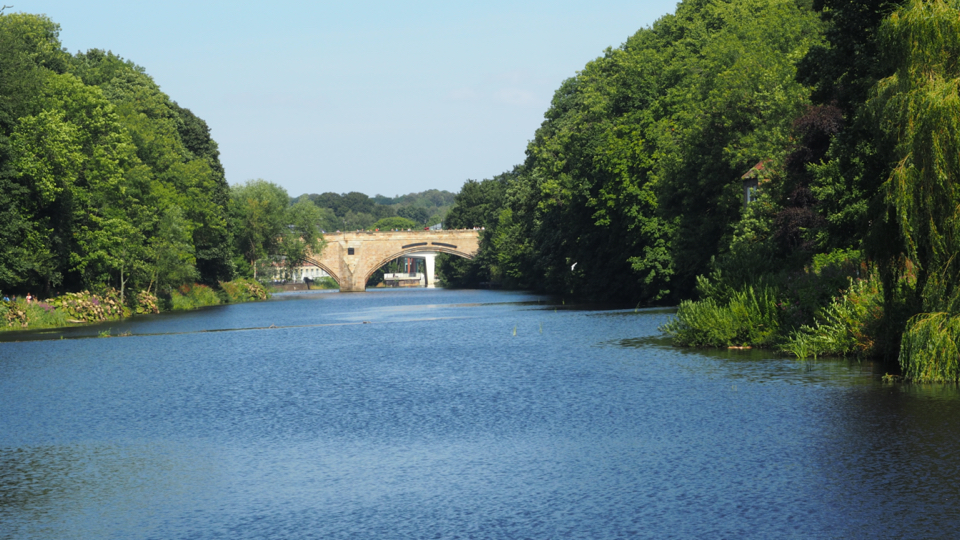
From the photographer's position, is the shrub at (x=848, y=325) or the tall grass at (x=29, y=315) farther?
the tall grass at (x=29, y=315)

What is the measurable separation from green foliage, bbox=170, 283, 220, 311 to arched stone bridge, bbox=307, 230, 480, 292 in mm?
44055

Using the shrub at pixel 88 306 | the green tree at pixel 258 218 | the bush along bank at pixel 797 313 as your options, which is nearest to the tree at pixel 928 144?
the bush along bank at pixel 797 313

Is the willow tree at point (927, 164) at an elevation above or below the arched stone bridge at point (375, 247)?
below

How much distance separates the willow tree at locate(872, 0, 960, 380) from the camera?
19906 millimetres

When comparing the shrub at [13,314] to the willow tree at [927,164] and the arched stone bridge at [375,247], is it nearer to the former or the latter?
the willow tree at [927,164]

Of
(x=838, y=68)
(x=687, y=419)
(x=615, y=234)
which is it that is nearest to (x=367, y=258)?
(x=615, y=234)

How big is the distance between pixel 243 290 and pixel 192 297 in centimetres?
1488

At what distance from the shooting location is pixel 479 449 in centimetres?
1645

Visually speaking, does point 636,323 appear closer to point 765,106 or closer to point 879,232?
point 765,106

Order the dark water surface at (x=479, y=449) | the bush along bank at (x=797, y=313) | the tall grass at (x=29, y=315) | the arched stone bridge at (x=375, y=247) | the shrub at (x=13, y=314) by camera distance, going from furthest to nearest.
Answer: the arched stone bridge at (x=375, y=247) → the tall grass at (x=29, y=315) → the shrub at (x=13, y=314) → the bush along bank at (x=797, y=313) → the dark water surface at (x=479, y=449)

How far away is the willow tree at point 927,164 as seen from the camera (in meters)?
19.9

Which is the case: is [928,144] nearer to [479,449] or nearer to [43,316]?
[479,449]

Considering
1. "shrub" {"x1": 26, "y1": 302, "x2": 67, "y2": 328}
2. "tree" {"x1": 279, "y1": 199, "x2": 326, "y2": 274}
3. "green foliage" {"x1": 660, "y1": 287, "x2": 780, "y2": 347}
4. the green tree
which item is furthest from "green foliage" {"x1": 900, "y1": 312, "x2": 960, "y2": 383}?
"tree" {"x1": 279, "y1": 199, "x2": 326, "y2": 274}

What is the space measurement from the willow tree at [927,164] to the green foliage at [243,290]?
71609mm
